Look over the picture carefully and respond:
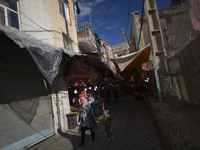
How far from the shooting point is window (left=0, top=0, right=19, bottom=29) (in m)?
6.24

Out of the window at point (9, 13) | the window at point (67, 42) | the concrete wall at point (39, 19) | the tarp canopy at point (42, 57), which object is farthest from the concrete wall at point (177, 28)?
the window at point (9, 13)

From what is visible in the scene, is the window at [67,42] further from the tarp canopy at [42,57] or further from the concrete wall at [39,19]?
Answer: the tarp canopy at [42,57]

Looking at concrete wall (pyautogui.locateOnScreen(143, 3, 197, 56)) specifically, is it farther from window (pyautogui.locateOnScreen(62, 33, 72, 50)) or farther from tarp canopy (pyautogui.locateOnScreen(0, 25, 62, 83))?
tarp canopy (pyautogui.locateOnScreen(0, 25, 62, 83))

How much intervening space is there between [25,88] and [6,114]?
4.01ft

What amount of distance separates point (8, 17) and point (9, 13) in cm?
29

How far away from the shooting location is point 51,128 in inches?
245

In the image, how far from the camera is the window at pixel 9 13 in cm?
624

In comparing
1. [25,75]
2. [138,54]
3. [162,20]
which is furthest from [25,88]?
[162,20]

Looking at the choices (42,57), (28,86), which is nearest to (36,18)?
(28,86)

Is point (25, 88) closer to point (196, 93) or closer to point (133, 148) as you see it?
point (133, 148)

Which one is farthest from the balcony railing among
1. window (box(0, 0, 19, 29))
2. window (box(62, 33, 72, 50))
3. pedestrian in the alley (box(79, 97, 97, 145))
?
pedestrian in the alley (box(79, 97, 97, 145))

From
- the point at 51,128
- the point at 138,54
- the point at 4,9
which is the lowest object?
the point at 51,128

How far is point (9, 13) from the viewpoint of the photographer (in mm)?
6691

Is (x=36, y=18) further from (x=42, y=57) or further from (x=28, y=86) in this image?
(x=42, y=57)
